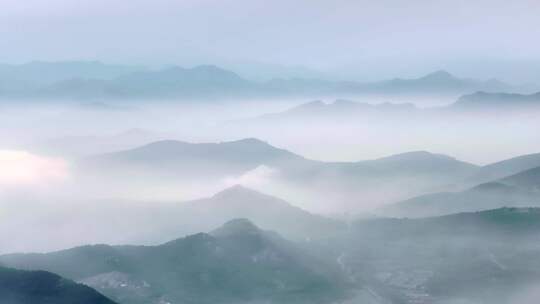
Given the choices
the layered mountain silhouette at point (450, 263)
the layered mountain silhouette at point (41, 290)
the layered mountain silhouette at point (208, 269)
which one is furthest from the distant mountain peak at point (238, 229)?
the layered mountain silhouette at point (41, 290)

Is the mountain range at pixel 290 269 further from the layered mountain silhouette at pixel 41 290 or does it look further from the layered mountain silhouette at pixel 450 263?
the layered mountain silhouette at pixel 41 290

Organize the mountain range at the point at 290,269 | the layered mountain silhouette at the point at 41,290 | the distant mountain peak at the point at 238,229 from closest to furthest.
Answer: the layered mountain silhouette at the point at 41,290, the mountain range at the point at 290,269, the distant mountain peak at the point at 238,229

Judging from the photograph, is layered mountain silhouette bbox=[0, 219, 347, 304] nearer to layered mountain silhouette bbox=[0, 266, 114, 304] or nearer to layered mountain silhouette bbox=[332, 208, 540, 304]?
layered mountain silhouette bbox=[332, 208, 540, 304]

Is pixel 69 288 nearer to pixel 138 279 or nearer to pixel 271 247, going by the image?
pixel 138 279

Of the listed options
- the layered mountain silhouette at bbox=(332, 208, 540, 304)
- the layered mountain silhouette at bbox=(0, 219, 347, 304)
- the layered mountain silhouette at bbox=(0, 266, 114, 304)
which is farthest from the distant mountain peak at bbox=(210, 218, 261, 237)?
the layered mountain silhouette at bbox=(0, 266, 114, 304)

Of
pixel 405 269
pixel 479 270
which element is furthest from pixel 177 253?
pixel 479 270

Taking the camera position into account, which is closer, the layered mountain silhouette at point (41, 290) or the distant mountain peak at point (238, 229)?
the layered mountain silhouette at point (41, 290)
